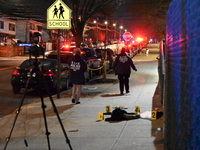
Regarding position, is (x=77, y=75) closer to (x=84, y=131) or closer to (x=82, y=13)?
(x=84, y=131)

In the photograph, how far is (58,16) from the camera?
11.7 metres

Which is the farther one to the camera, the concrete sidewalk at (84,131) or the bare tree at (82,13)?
the bare tree at (82,13)

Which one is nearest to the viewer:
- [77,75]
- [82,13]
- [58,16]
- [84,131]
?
[84,131]

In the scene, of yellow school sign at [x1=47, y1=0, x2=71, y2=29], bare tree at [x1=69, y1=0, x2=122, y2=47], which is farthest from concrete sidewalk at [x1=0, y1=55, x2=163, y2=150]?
bare tree at [x1=69, y1=0, x2=122, y2=47]

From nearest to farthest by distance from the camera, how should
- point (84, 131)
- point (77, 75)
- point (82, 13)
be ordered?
point (84, 131)
point (77, 75)
point (82, 13)

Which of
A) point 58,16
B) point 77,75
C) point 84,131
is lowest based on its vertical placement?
point 84,131

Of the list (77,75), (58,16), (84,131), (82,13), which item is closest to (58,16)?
(58,16)

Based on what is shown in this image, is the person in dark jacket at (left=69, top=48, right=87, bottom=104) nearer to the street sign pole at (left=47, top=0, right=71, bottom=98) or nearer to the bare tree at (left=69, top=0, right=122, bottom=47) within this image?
the street sign pole at (left=47, top=0, right=71, bottom=98)

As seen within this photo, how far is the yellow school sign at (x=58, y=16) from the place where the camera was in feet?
38.2

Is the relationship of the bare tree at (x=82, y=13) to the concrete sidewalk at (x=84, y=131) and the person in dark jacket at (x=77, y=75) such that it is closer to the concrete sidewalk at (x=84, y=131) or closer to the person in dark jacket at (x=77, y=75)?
the person in dark jacket at (x=77, y=75)

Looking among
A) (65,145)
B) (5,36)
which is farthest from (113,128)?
(5,36)

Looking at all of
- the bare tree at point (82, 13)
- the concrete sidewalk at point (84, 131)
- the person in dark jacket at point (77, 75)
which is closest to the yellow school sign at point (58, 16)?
the person in dark jacket at point (77, 75)

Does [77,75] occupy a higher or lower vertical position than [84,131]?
higher

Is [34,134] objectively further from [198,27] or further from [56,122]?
[198,27]
